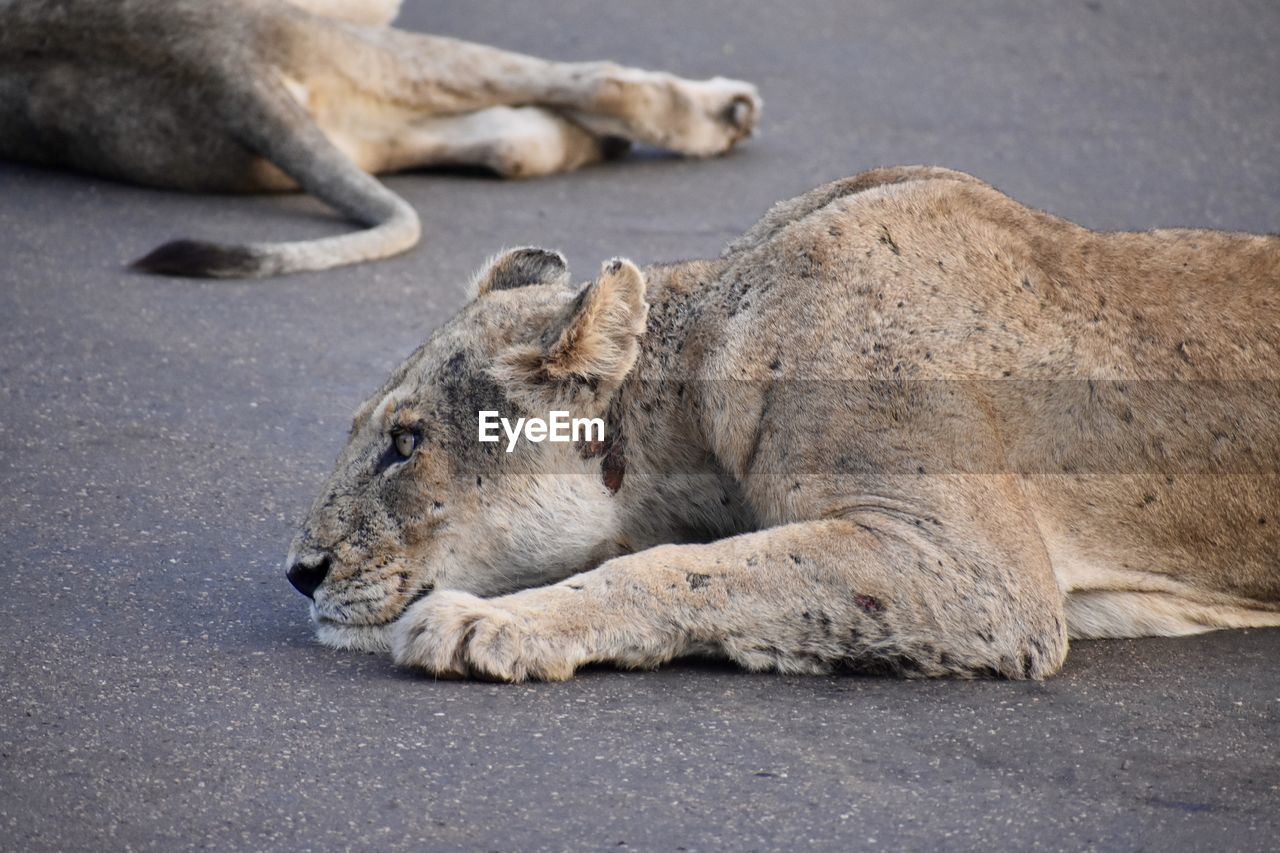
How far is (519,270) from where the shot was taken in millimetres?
4930

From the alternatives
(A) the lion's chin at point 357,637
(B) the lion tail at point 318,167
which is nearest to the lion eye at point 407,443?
(A) the lion's chin at point 357,637

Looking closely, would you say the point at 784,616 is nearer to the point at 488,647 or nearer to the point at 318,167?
the point at 488,647

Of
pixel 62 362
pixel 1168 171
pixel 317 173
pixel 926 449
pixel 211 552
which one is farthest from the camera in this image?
pixel 1168 171

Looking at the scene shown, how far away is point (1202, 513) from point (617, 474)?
1.48 metres

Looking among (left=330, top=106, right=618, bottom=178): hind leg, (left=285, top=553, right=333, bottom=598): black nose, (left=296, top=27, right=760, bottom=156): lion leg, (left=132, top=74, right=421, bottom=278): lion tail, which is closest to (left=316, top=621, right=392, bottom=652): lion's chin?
(left=285, top=553, right=333, bottom=598): black nose

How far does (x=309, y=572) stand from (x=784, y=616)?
47.8 inches

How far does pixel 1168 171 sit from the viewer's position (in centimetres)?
953

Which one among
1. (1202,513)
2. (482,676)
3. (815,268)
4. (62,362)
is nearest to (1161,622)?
(1202,513)

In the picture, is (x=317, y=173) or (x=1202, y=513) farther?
(x=317, y=173)

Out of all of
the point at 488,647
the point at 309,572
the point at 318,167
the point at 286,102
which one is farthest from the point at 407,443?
the point at 286,102

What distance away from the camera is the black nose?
4.46m

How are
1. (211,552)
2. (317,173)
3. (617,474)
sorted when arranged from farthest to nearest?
1. (317,173)
2. (211,552)
3. (617,474)

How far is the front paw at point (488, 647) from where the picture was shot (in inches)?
162

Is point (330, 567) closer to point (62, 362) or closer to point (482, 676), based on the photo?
point (482, 676)
